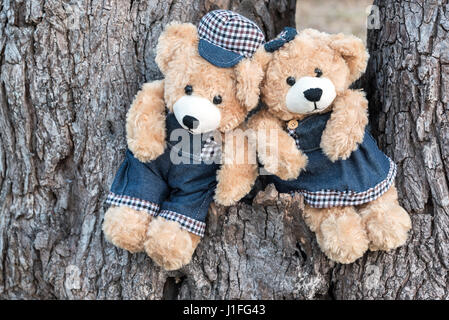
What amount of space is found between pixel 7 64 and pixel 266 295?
147cm

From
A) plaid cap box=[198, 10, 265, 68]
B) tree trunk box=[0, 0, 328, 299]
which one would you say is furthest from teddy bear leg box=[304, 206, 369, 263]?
plaid cap box=[198, 10, 265, 68]

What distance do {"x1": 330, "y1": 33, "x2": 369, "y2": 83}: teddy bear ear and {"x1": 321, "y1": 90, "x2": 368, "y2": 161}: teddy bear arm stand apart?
0.10 m

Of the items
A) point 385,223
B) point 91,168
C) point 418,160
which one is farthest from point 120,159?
point 418,160

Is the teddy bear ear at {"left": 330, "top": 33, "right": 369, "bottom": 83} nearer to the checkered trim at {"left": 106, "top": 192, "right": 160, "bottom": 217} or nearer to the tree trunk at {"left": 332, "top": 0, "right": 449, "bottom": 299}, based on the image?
the tree trunk at {"left": 332, "top": 0, "right": 449, "bottom": 299}

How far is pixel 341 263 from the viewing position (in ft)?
6.37

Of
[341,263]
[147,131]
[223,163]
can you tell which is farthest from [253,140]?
[341,263]

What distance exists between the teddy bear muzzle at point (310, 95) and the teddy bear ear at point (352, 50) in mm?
136

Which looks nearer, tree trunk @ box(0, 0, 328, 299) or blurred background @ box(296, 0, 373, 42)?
tree trunk @ box(0, 0, 328, 299)

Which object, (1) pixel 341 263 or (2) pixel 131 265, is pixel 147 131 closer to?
(2) pixel 131 265

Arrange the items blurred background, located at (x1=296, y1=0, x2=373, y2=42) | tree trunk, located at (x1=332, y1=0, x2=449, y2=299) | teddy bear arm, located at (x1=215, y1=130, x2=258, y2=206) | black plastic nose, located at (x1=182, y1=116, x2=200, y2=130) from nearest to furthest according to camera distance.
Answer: black plastic nose, located at (x1=182, y1=116, x2=200, y2=130), teddy bear arm, located at (x1=215, y1=130, x2=258, y2=206), tree trunk, located at (x1=332, y1=0, x2=449, y2=299), blurred background, located at (x1=296, y1=0, x2=373, y2=42)

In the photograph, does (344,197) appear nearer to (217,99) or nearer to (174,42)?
(217,99)

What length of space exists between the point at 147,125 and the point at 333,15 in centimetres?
436

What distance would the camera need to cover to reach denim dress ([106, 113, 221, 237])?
6.03 ft

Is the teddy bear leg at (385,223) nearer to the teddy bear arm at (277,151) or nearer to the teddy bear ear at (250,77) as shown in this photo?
the teddy bear arm at (277,151)
